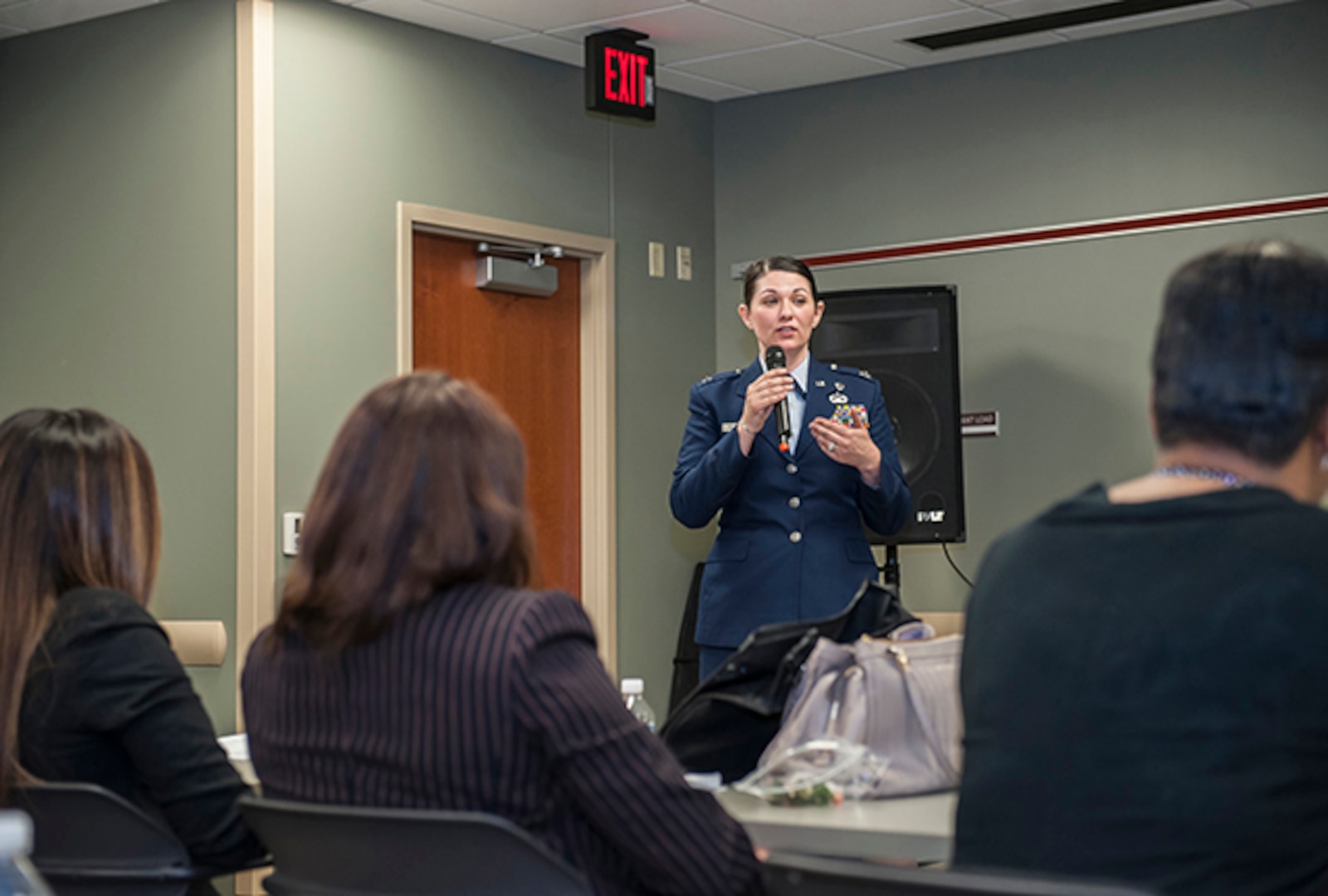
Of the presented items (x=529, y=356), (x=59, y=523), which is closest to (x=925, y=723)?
(x=59, y=523)

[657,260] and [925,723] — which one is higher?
[657,260]

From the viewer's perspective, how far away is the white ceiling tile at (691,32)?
200 inches

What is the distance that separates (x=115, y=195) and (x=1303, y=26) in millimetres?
3868

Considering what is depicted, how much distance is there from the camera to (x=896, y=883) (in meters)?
1.30

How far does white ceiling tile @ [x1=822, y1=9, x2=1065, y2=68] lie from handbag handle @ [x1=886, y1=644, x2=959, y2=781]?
350cm

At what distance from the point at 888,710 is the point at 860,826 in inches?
10.7

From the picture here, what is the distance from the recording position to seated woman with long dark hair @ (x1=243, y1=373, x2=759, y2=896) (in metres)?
1.67

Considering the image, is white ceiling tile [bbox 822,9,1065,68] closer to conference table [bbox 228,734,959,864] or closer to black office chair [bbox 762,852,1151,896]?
conference table [bbox 228,734,959,864]

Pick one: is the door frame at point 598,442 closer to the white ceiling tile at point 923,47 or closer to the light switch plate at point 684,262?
the light switch plate at point 684,262

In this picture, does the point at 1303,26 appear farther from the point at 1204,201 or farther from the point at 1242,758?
the point at 1242,758

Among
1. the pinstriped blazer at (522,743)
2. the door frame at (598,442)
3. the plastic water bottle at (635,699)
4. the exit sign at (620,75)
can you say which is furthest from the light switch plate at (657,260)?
the pinstriped blazer at (522,743)

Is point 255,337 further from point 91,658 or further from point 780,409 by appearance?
point 91,658

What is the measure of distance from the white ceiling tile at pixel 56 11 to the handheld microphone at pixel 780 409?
2.45 metres

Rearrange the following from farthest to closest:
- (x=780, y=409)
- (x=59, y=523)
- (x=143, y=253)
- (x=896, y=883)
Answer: (x=143, y=253) < (x=780, y=409) < (x=59, y=523) < (x=896, y=883)
